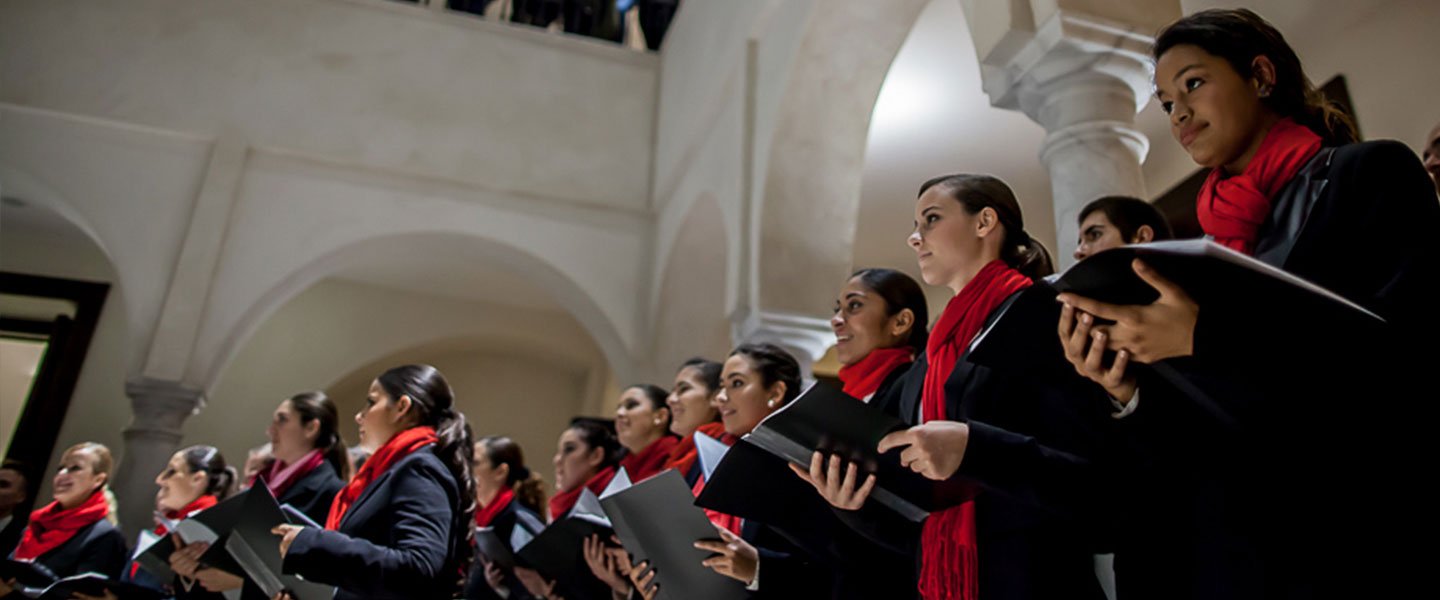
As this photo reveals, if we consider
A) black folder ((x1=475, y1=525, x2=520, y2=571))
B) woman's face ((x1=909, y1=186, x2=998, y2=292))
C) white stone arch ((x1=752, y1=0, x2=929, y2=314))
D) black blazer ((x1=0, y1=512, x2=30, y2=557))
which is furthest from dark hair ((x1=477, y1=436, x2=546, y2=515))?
woman's face ((x1=909, y1=186, x2=998, y2=292))

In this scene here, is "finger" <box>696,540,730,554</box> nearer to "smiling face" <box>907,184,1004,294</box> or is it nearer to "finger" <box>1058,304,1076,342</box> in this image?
"smiling face" <box>907,184,1004,294</box>

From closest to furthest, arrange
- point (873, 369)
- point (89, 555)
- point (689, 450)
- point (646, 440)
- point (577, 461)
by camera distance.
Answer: point (873, 369) → point (689, 450) → point (646, 440) → point (577, 461) → point (89, 555)

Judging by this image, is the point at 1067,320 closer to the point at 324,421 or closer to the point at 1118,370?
the point at 1118,370

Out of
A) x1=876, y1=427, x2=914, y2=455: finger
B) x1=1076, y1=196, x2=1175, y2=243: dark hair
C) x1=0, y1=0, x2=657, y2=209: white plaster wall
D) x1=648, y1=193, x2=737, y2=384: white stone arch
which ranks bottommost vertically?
x1=876, y1=427, x2=914, y2=455: finger

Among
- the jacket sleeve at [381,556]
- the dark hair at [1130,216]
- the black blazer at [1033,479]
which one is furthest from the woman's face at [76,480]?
the dark hair at [1130,216]

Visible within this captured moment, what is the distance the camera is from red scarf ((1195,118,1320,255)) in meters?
1.37

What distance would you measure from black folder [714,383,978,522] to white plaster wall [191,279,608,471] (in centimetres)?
932

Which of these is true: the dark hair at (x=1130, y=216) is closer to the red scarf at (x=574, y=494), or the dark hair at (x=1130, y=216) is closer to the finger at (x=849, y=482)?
the finger at (x=849, y=482)

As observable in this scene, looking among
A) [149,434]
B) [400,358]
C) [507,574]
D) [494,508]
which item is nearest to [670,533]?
[507,574]

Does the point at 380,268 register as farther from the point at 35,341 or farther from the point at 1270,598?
the point at 1270,598

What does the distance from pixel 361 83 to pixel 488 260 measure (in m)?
1.89

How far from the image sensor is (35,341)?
9414 mm

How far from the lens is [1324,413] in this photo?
1.13 metres

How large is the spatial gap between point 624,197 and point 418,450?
6152 millimetres
